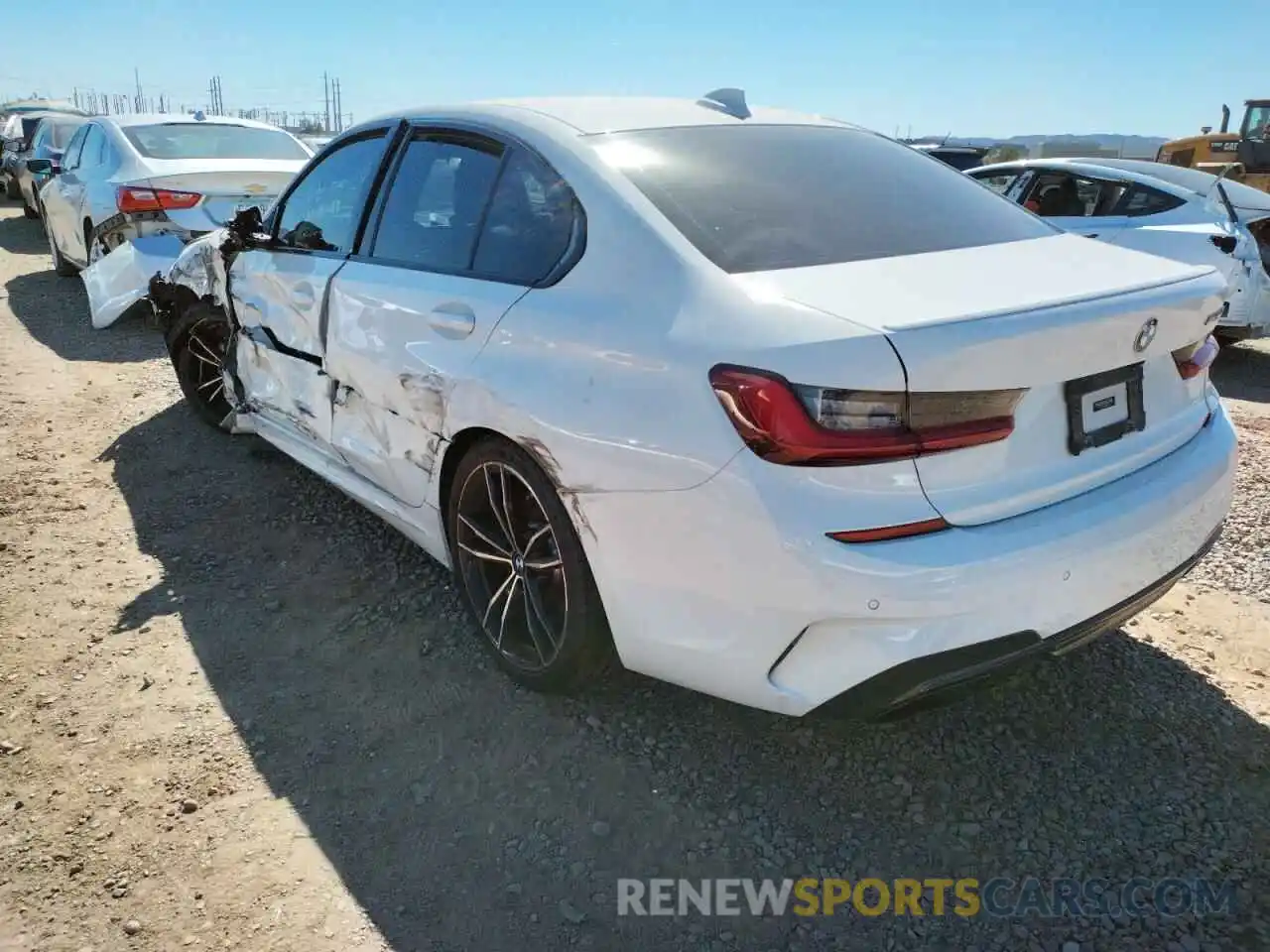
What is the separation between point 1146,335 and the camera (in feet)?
6.79

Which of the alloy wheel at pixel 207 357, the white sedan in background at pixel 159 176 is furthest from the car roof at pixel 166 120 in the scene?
the alloy wheel at pixel 207 357

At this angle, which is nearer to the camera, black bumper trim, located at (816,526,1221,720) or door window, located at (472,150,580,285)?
black bumper trim, located at (816,526,1221,720)

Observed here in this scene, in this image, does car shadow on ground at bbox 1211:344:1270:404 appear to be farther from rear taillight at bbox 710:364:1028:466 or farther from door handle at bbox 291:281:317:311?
door handle at bbox 291:281:317:311

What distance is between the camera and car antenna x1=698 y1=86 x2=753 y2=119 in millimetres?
2957

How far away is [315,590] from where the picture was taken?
3398mm

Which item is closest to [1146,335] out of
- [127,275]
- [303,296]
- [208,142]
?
[303,296]

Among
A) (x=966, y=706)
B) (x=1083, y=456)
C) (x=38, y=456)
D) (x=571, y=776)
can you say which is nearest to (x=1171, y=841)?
(x=966, y=706)

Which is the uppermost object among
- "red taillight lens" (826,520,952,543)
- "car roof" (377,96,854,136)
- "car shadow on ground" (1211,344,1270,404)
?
"car roof" (377,96,854,136)

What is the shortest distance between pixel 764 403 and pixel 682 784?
1107 mm

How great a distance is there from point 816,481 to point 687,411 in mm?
320

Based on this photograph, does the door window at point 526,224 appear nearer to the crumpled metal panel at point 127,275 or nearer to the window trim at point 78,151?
the crumpled metal panel at point 127,275

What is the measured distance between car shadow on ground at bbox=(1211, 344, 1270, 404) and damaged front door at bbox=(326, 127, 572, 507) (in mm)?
5610

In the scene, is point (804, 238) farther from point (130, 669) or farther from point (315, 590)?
point (130, 669)

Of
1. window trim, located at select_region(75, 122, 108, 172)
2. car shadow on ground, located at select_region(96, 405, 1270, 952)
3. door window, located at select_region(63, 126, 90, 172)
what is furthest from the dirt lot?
door window, located at select_region(63, 126, 90, 172)
